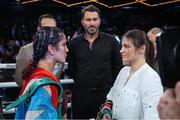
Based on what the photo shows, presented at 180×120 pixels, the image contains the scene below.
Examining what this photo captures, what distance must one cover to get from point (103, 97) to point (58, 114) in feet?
6.44

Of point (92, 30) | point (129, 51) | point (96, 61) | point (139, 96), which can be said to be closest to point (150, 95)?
point (139, 96)

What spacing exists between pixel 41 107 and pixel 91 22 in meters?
2.20

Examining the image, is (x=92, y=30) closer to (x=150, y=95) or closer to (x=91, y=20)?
(x=91, y=20)

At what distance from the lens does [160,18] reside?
17750 mm

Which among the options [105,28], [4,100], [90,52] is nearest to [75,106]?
[90,52]

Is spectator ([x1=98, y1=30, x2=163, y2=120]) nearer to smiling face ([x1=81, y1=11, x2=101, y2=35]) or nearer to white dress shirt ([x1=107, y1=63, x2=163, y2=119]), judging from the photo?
white dress shirt ([x1=107, y1=63, x2=163, y2=119])

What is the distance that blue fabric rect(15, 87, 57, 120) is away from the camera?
1.85m

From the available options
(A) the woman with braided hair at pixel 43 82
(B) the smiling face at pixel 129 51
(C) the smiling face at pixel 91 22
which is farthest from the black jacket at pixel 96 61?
(A) the woman with braided hair at pixel 43 82

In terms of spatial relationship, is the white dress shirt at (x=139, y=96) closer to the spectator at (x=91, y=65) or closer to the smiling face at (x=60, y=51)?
the smiling face at (x=60, y=51)

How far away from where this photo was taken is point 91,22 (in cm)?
395

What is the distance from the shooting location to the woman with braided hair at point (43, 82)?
1.87 meters

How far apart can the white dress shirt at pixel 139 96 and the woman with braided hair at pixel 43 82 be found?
2.28 ft

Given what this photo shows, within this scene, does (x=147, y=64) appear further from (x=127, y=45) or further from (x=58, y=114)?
(x=58, y=114)

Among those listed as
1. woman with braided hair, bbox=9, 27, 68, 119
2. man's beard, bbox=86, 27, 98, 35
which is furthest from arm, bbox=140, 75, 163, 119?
man's beard, bbox=86, 27, 98, 35
